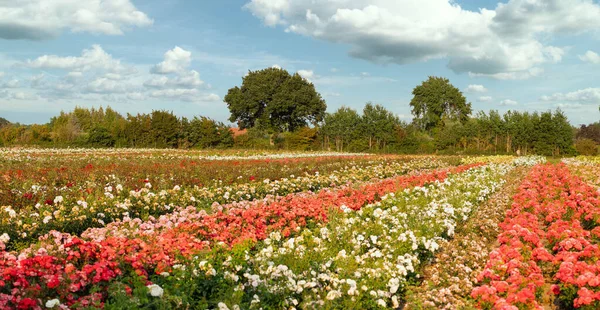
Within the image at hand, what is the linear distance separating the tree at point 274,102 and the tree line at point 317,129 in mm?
123

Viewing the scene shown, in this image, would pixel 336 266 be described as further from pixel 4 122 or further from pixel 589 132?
pixel 4 122

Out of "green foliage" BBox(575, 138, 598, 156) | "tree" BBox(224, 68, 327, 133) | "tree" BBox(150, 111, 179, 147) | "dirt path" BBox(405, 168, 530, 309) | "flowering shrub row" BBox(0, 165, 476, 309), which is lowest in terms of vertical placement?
"dirt path" BBox(405, 168, 530, 309)

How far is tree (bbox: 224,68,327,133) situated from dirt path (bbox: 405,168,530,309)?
43.6 metres

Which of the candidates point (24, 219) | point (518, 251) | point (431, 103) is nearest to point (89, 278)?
point (24, 219)

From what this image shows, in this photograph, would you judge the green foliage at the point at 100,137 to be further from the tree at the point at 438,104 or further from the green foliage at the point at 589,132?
the green foliage at the point at 589,132

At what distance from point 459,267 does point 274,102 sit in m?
46.6

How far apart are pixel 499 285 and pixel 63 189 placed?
940cm

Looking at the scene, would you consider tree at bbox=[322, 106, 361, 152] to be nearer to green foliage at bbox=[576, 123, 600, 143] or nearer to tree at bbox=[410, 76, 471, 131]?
tree at bbox=[410, 76, 471, 131]

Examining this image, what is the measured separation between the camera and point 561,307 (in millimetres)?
5734

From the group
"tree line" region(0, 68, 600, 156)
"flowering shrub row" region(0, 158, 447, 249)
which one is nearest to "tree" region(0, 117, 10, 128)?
"tree line" region(0, 68, 600, 156)

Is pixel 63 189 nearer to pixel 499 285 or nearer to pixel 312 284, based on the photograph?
pixel 312 284

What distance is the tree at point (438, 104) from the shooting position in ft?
199

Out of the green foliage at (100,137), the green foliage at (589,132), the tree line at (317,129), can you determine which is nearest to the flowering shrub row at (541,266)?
the tree line at (317,129)

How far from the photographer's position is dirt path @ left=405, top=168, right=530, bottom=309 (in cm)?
542
